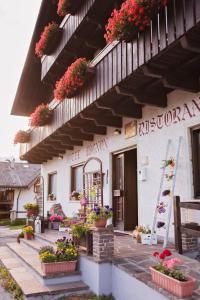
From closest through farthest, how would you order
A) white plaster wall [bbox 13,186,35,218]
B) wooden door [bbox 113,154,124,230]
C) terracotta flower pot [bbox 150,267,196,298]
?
terracotta flower pot [bbox 150,267,196,298]
wooden door [bbox 113,154,124,230]
white plaster wall [bbox 13,186,35,218]

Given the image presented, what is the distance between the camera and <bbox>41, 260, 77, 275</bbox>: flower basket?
5824mm

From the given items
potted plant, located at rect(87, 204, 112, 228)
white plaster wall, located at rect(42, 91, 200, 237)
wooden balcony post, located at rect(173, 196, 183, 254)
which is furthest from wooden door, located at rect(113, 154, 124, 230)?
wooden balcony post, located at rect(173, 196, 183, 254)

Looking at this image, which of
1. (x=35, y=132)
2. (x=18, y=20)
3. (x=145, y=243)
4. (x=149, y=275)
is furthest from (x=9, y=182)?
(x=149, y=275)

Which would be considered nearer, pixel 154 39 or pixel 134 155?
pixel 154 39

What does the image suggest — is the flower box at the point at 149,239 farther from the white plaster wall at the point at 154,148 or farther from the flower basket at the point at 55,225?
the flower basket at the point at 55,225

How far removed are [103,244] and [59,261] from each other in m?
0.97

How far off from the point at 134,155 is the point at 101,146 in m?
1.29

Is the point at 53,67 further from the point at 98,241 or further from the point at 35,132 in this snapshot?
the point at 98,241

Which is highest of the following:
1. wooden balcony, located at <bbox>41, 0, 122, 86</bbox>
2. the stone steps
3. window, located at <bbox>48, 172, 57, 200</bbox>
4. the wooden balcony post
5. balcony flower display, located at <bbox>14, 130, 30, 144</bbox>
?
wooden balcony, located at <bbox>41, 0, 122, 86</bbox>

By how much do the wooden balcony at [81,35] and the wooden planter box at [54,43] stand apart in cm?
15

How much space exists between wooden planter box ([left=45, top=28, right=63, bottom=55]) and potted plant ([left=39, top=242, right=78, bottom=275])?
722 cm

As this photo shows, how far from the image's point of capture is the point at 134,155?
935 cm

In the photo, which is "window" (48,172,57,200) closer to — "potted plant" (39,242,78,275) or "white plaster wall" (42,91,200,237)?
"white plaster wall" (42,91,200,237)

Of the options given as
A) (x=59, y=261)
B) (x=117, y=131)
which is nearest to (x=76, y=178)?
(x=117, y=131)
